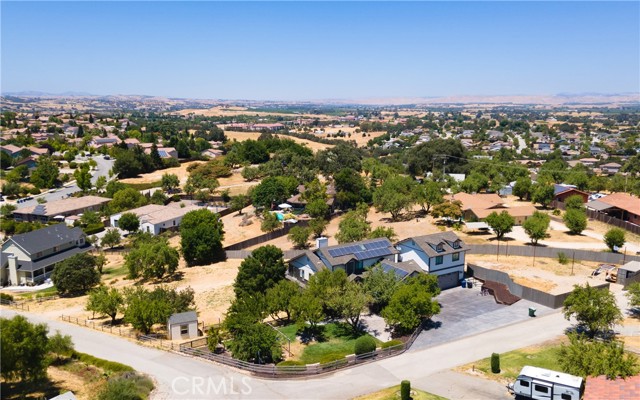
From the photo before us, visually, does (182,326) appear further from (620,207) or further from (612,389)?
(620,207)

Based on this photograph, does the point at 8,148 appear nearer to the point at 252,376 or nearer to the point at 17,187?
the point at 17,187

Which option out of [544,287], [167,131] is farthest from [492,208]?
[167,131]

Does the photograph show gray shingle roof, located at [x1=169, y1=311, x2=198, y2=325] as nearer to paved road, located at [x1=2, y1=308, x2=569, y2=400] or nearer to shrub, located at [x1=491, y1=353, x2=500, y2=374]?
paved road, located at [x1=2, y1=308, x2=569, y2=400]

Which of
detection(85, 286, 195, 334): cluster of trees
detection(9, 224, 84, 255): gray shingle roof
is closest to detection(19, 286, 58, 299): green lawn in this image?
detection(9, 224, 84, 255): gray shingle roof

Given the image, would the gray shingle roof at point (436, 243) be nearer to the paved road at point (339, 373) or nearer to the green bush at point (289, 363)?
the paved road at point (339, 373)

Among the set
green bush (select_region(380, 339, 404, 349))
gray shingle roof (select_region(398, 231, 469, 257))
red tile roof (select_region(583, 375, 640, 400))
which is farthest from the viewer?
gray shingle roof (select_region(398, 231, 469, 257))

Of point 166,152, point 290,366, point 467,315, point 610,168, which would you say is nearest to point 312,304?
point 290,366
